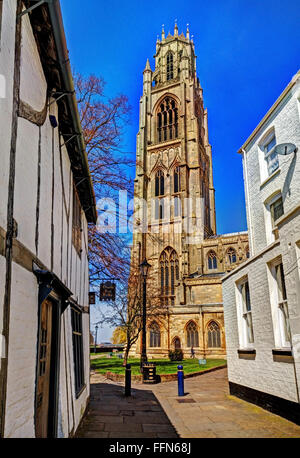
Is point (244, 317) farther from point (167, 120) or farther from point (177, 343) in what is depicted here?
point (167, 120)

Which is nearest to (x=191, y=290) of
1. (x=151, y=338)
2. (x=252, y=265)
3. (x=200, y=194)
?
(x=151, y=338)

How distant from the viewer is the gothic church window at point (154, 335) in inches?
1532

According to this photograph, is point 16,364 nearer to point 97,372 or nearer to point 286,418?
point 286,418

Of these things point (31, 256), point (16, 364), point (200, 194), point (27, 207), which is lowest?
point (16, 364)

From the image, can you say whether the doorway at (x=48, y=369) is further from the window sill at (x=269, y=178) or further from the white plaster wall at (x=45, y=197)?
the window sill at (x=269, y=178)


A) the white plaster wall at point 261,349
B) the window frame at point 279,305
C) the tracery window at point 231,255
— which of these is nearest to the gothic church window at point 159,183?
the tracery window at point 231,255

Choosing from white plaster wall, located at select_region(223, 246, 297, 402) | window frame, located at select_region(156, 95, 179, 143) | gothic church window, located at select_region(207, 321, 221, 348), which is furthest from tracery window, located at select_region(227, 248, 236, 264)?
white plaster wall, located at select_region(223, 246, 297, 402)

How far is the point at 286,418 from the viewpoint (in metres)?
8.17

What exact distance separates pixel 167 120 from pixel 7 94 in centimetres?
6084

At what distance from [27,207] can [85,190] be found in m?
5.17

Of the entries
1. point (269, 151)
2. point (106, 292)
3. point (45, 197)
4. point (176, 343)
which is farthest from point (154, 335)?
point (45, 197)

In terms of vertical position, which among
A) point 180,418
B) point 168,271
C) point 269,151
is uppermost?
point 168,271

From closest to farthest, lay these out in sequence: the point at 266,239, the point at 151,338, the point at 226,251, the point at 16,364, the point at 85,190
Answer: the point at 16,364 < the point at 85,190 < the point at 266,239 < the point at 151,338 < the point at 226,251

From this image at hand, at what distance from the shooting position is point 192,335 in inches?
1487
